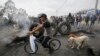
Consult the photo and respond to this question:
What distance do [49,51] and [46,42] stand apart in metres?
0.46

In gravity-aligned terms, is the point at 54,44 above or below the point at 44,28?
below

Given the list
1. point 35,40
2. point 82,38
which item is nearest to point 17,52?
point 35,40

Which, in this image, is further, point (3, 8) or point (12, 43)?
point (3, 8)

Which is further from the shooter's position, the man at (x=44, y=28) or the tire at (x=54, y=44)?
the tire at (x=54, y=44)

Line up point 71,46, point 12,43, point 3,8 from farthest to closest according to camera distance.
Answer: point 3,8 < point 12,43 < point 71,46

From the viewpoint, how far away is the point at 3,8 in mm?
38969

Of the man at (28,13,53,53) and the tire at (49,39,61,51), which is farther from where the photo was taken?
the tire at (49,39,61,51)

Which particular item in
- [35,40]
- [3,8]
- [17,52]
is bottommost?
[3,8]

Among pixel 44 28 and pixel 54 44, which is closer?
pixel 44 28

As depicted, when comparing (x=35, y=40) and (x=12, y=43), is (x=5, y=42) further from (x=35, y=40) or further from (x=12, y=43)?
(x=35, y=40)

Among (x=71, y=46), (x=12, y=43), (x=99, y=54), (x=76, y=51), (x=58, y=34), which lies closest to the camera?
(x=99, y=54)

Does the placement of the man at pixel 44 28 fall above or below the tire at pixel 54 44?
above

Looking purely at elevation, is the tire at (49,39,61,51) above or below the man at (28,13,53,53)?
below

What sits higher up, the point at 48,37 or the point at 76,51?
the point at 48,37
